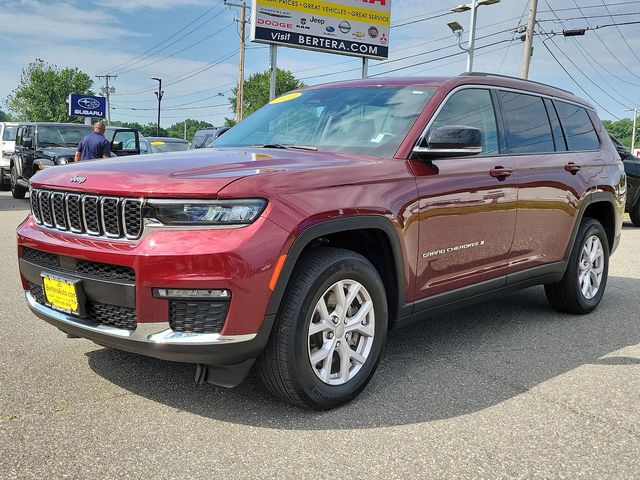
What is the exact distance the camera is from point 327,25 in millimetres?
23781

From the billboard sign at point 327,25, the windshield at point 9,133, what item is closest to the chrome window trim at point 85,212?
the windshield at point 9,133

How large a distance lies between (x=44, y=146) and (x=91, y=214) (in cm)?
1288

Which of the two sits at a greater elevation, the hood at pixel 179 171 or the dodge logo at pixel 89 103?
the dodge logo at pixel 89 103

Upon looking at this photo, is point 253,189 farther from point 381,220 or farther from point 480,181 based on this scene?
point 480,181

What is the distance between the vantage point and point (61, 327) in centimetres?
323

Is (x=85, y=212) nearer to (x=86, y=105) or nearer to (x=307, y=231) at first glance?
(x=307, y=231)

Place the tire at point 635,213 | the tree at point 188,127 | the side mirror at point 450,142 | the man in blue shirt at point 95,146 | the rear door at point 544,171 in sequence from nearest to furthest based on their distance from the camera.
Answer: the side mirror at point 450,142
the rear door at point 544,171
the man in blue shirt at point 95,146
the tire at point 635,213
the tree at point 188,127

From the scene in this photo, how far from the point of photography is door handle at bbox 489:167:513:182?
420cm

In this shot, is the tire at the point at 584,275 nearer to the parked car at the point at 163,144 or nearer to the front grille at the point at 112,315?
the front grille at the point at 112,315

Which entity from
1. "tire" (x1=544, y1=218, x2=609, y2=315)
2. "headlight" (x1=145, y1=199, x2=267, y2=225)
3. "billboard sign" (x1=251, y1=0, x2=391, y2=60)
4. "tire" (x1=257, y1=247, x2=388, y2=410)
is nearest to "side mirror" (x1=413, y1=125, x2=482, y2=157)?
"tire" (x1=257, y1=247, x2=388, y2=410)

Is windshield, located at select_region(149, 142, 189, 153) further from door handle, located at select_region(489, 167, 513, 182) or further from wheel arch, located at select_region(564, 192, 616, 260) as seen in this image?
door handle, located at select_region(489, 167, 513, 182)

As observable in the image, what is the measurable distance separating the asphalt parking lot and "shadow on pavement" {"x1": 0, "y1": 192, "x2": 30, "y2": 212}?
9.63 metres

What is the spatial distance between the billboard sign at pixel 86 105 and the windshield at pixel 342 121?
118 feet

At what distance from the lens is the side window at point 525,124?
457cm
